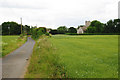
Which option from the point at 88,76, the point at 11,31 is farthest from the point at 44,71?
the point at 11,31

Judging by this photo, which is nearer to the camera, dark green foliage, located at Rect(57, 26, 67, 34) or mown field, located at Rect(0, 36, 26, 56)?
mown field, located at Rect(0, 36, 26, 56)

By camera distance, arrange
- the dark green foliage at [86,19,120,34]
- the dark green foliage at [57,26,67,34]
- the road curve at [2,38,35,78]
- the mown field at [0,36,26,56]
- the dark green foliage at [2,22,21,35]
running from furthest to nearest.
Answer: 1. the dark green foliage at [57,26,67,34]
2. the dark green foliage at [2,22,21,35]
3. the dark green foliage at [86,19,120,34]
4. the mown field at [0,36,26,56]
5. the road curve at [2,38,35,78]

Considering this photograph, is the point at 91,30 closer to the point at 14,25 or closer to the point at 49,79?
the point at 14,25

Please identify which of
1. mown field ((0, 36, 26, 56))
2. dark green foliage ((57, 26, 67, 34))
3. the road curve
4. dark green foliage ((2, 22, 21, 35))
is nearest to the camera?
the road curve

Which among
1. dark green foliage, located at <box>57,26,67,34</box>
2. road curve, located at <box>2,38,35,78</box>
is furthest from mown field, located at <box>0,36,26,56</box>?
dark green foliage, located at <box>57,26,67,34</box>

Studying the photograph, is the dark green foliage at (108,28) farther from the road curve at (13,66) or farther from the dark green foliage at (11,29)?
the road curve at (13,66)

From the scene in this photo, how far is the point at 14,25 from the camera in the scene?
8225cm

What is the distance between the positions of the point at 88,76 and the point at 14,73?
368cm

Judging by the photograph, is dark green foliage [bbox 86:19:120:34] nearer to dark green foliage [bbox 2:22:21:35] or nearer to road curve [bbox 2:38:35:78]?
dark green foliage [bbox 2:22:21:35]

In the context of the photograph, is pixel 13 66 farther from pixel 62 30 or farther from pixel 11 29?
pixel 62 30

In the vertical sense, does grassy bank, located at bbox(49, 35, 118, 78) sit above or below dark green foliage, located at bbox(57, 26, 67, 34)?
below

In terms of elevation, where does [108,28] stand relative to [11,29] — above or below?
above

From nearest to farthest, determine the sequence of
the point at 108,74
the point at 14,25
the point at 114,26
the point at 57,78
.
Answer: the point at 57,78 → the point at 108,74 → the point at 114,26 → the point at 14,25

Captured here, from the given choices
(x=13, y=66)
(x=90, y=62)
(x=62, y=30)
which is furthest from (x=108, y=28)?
(x=13, y=66)
